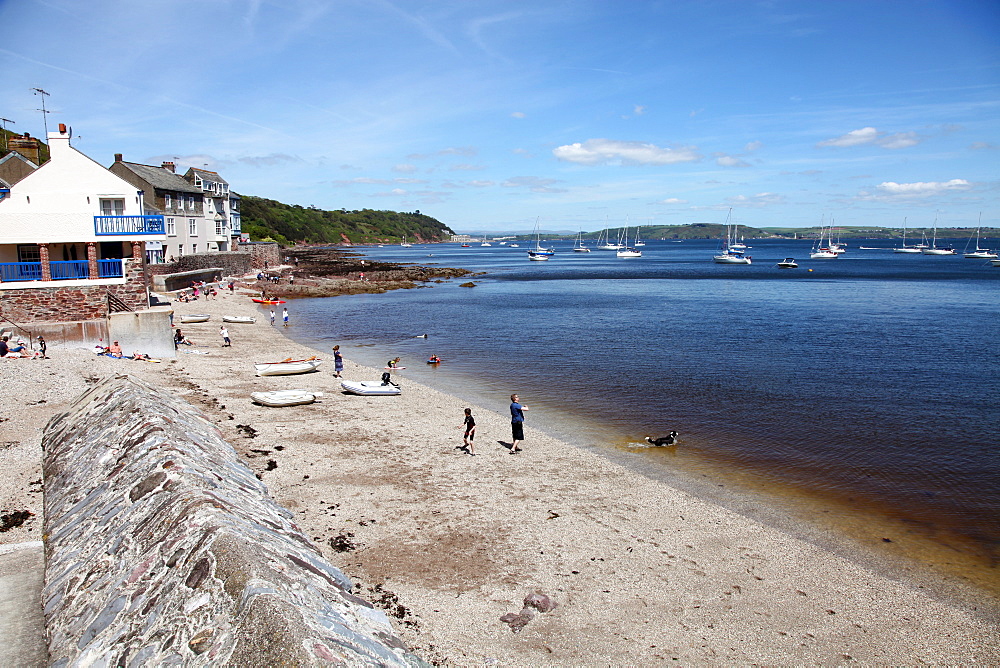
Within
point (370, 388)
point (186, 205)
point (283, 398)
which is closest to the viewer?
point (283, 398)

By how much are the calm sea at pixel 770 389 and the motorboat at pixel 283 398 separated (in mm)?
7091

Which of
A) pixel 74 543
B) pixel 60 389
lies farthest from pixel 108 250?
pixel 74 543

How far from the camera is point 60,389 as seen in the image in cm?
2092

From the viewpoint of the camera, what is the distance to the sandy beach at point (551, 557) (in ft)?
33.8

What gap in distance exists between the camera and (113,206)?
3372 cm

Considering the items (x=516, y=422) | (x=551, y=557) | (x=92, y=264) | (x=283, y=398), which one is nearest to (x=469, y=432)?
(x=516, y=422)

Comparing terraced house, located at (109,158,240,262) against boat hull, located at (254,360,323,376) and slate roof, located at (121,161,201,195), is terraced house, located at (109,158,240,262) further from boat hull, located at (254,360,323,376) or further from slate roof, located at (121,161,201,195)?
boat hull, located at (254,360,323,376)

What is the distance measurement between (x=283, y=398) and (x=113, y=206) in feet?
63.5

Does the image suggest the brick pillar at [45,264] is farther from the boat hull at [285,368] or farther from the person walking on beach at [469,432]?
the person walking on beach at [469,432]

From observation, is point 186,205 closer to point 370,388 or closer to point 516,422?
point 370,388

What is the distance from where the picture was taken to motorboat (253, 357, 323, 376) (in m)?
28.8

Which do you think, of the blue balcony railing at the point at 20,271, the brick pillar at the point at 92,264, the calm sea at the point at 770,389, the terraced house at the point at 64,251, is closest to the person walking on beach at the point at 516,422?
the calm sea at the point at 770,389

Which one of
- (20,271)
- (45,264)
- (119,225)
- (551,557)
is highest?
(119,225)

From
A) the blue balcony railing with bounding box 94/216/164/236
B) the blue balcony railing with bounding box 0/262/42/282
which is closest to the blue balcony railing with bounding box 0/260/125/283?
the blue balcony railing with bounding box 0/262/42/282
